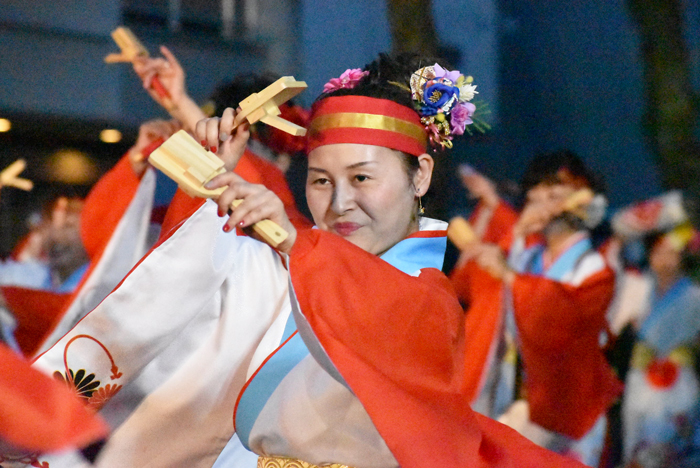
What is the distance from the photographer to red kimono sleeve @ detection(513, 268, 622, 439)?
3.51 m

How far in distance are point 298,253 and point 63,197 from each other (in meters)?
4.15

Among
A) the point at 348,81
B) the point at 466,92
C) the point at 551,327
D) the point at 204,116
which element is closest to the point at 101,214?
the point at 204,116

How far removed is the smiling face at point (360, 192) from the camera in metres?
1.53

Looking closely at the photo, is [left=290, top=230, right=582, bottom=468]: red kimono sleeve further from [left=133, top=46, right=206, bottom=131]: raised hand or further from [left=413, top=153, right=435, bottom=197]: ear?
[left=133, top=46, right=206, bottom=131]: raised hand

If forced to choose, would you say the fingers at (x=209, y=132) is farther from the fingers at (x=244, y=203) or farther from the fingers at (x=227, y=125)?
the fingers at (x=244, y=203)

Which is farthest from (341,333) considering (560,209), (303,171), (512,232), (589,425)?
(512,232)

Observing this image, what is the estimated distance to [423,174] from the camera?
167 centimetres

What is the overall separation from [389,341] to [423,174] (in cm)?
51

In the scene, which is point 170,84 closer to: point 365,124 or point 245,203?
point 365,124

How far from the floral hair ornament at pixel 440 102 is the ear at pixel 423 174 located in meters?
0.05

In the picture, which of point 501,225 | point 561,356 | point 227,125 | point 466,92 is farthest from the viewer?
point 501,225

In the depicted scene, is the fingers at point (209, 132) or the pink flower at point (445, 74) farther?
the pink flower at point (445, 74)

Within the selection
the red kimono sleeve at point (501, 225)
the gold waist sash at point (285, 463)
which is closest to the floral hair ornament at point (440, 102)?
the gold waist sash at point (285, 463)

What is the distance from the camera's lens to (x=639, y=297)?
4105 mm
